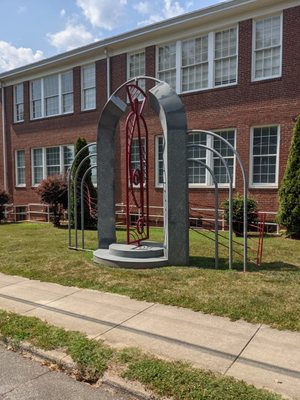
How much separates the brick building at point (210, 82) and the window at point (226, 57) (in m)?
0.04

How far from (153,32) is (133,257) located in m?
10.7

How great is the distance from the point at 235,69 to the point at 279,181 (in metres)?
4.46

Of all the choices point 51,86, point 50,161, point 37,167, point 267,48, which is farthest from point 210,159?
point 37,167

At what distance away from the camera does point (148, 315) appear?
4.64 metres

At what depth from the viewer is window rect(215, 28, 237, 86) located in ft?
43.8

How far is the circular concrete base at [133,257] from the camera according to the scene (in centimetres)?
706

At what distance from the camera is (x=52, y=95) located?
61.7 ft

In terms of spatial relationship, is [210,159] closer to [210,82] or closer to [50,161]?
[210,82]

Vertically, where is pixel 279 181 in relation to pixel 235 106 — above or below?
below

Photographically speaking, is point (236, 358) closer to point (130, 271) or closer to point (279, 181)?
point (130, 271)

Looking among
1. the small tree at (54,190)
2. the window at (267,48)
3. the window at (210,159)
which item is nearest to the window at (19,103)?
the small tree at (54,190)

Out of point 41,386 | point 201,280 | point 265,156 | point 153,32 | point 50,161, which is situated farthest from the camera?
point 50,161

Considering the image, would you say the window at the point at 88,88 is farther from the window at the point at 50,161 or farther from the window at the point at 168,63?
the window at the point at 168,63

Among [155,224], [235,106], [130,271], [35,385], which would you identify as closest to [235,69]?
[235,106]
